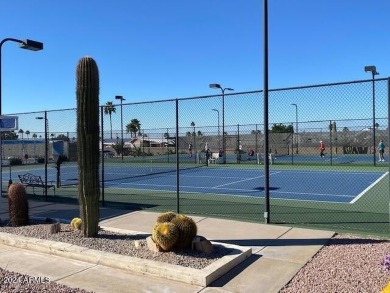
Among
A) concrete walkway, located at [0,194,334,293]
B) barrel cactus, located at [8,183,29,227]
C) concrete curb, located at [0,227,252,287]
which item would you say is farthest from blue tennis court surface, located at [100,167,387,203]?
concrete curb, located at [0,227,252,287]

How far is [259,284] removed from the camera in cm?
564

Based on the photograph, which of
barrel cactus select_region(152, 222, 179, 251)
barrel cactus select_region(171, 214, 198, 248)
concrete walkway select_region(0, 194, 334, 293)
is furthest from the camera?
barrel cactus select_region(171, 214, 198, 248)

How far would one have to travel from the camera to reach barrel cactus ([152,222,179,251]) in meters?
6.54

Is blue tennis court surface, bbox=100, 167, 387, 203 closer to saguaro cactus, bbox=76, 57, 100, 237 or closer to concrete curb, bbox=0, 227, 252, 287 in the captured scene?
saguaro cactus, bbox=76, 57, 100, 237

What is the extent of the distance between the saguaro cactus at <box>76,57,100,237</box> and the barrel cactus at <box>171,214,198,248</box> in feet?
6.11

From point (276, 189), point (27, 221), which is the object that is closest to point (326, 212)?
point (276, 189)

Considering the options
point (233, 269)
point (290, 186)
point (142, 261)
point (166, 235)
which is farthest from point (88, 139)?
point (290, 186)

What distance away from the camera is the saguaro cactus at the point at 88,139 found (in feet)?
25.3

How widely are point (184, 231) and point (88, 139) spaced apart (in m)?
2.54

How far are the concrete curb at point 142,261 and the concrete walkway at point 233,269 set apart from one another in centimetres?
8

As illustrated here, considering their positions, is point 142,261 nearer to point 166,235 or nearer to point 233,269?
point 166,235

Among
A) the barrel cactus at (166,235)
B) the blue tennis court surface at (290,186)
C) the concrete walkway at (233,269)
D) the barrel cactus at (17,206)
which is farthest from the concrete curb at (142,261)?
the blue tennis court surface at (290,186)

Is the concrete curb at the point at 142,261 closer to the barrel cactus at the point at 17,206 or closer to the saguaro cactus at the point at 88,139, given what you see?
the saguaro cactus at the point at 88,139

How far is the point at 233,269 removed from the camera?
6.26 meters
